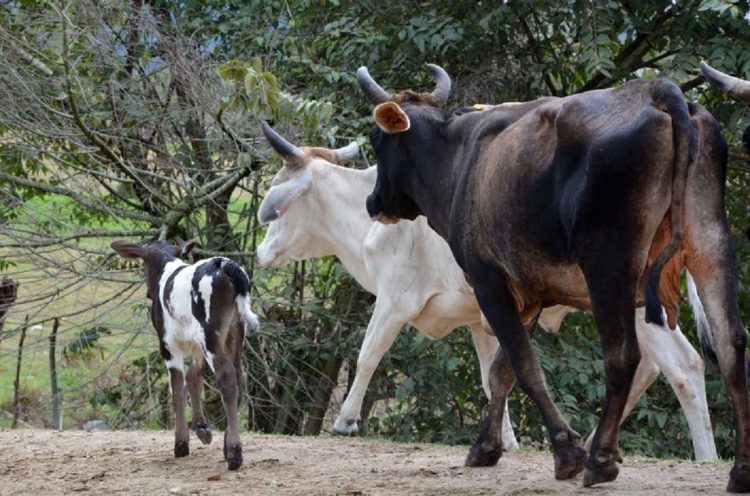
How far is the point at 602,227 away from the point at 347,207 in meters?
4.52

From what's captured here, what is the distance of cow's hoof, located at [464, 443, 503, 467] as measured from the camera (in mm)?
7969

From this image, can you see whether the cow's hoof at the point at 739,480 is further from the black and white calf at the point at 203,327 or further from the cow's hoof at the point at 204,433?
the cow's hoof at the point at 204,433

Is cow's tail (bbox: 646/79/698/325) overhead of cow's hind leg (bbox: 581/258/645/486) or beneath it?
overhead

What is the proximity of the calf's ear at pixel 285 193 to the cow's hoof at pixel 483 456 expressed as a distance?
330cm

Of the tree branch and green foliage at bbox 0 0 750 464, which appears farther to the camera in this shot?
the tree branch

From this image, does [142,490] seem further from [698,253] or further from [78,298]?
[78,298]

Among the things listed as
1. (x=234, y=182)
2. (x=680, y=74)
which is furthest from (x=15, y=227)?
(x=680, y=74)

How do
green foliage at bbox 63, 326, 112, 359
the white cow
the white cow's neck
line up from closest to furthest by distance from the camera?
1. the white cow
2. the white cow's neck
3. green foliage at bbox 63, 326, 112, 359

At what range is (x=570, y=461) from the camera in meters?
7.00

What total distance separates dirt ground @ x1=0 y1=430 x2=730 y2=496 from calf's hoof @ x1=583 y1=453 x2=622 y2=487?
9 centimetres

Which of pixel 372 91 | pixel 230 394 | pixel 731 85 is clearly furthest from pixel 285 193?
pixel 731 85

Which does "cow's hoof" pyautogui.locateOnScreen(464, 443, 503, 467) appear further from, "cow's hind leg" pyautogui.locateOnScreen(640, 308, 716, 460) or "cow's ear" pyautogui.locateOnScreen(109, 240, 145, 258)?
"cow's ear" pyautogui.locateOnScreen(109, 240, 145, 258)

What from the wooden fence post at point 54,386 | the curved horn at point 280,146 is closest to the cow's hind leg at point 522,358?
the curved horn at point 280,146

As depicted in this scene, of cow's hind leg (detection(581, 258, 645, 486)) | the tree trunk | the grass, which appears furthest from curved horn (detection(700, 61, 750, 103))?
the tree trunk
